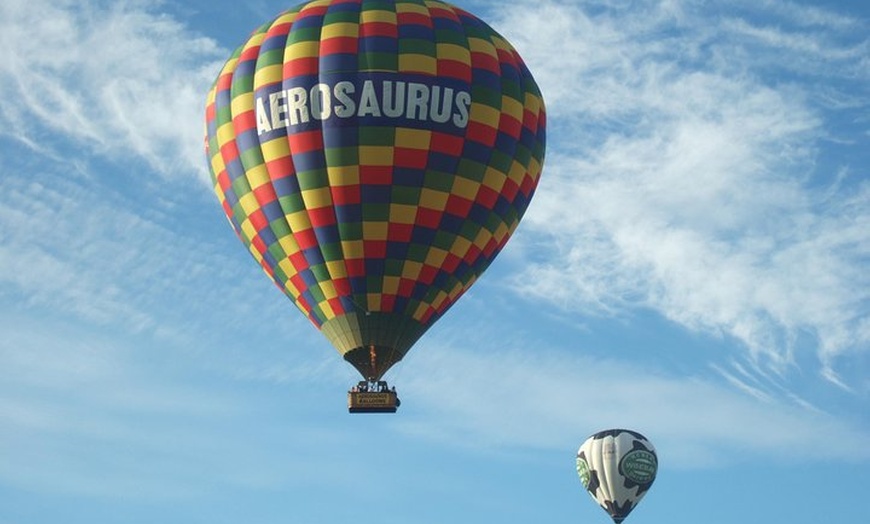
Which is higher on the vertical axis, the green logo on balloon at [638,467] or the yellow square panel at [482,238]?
the green logo on balloon at [638,467]

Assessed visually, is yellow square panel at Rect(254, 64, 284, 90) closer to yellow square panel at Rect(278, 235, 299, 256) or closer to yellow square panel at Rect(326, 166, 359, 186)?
yellow square panel at Rect(326, 166, 359, 186)

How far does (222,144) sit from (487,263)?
269 inches

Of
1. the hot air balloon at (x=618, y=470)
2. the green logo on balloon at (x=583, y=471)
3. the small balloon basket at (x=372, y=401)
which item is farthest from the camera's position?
the green logo on balloon at (x=583, y=471)

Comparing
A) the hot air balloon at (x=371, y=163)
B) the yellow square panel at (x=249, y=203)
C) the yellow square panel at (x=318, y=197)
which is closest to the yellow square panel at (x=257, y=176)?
the hot air balloon at (x=371, y=163)

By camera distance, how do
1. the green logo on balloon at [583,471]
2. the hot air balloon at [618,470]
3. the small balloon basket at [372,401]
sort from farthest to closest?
the green logo on balloon at [583,471], the hot air balloon at [618,470], the small balloon basket at [372,401]

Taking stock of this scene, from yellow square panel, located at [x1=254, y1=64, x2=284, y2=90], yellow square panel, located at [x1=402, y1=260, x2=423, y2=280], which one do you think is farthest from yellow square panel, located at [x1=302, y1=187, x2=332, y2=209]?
yellow square panel, located at [x1=254, y1=64, x2=284, y2=90]

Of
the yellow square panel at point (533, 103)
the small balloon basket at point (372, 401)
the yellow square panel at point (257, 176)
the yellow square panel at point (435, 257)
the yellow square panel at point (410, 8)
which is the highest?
the yellow square panel at point (410, 8)

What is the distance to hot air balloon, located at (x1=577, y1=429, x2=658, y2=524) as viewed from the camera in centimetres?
5450

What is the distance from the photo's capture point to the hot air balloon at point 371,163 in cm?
4025

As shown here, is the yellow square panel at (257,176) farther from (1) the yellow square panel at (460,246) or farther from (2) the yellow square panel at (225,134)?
(1) the yellow square panel at (460,246)

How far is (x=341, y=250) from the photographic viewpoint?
133ft

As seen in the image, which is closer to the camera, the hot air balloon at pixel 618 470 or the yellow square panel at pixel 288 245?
the yellow square panel at pixel 288 245

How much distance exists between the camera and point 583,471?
55.8 m

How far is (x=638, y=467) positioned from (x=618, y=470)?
62 cm
